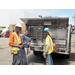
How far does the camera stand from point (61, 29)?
19.4 feet

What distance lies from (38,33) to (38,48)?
68.2 inches

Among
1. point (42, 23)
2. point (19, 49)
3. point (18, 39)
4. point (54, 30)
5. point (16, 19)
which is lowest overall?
point (19, 49)

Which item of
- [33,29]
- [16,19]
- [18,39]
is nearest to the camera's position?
[18,39]

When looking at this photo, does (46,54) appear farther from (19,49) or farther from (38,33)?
(38,33)

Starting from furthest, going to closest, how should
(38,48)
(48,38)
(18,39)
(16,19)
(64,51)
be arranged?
(16,19) < (38,48) < (64,51) < (48,38) < (18,39)

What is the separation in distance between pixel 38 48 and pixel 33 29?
185 cm

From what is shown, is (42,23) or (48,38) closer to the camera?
(48,38)

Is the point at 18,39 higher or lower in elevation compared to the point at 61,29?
lower

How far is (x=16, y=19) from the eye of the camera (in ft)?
88.6

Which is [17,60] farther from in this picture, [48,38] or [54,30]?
[54,30]

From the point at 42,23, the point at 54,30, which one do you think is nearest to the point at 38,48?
the point at 42,23

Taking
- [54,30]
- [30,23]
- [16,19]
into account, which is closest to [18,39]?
[30,23]

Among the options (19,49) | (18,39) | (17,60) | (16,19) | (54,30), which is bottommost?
(17,60)

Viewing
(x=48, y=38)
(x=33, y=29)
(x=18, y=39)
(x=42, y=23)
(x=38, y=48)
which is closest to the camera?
(x=18, y=39)
